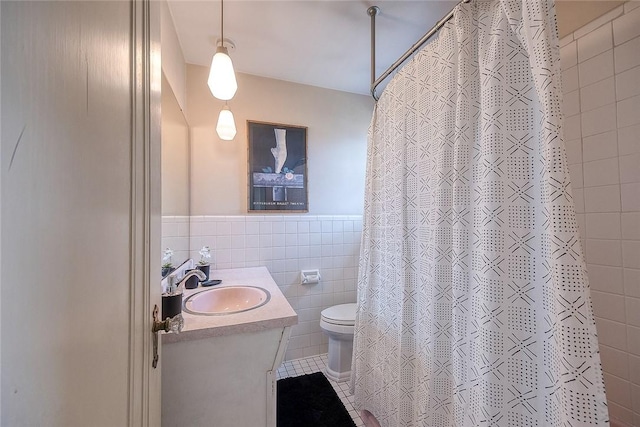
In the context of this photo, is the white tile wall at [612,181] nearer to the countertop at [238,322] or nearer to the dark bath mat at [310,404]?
the dark bath mat at [310,404]

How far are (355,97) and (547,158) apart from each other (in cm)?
198

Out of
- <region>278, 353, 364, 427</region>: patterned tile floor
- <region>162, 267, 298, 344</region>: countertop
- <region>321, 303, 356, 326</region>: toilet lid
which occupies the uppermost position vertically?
<region>162, 267, 298, 344</region>: countertop

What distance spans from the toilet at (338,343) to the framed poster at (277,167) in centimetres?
88

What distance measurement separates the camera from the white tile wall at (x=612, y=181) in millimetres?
1005

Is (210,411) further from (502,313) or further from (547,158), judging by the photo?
(547,158)

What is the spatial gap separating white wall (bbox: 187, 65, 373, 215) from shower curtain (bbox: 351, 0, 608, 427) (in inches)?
42.9

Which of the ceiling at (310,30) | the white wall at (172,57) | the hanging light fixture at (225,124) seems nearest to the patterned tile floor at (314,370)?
the hanging light fixture at (225,124)

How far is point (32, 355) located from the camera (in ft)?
0.84

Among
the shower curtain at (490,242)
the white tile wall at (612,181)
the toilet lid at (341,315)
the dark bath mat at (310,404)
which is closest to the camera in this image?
the shower curtain at (490,242)

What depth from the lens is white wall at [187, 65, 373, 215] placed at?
6.11 ft

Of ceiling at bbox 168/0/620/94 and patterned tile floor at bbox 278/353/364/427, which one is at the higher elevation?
ceiling at bbox 168/0/620/94

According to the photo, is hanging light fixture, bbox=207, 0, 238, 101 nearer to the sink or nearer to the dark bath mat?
Answer: the sink

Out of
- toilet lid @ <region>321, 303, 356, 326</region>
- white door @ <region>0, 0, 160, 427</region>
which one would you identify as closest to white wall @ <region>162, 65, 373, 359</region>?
toilet lid @ <region>321, 303, 356, 326</region>

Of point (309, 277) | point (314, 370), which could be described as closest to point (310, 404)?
point (314, 370)
